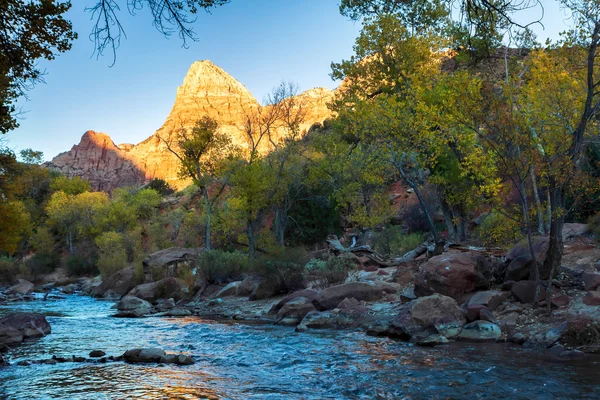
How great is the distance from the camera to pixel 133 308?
18984 millimetres

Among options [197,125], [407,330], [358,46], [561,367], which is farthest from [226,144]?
[561,367]

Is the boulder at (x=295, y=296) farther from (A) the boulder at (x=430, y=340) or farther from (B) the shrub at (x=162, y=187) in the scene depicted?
(B) the shrub at (x=162, y=187)

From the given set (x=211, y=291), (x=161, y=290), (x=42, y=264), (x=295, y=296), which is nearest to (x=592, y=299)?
(x=295, y=296)

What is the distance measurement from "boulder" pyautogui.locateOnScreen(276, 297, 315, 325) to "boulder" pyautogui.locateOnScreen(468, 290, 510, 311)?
16.4ft

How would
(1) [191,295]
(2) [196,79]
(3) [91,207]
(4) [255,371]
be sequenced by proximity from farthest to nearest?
(2) [196,79] → (3) [91,207] → (1) [191,295] → (4) [255,371]

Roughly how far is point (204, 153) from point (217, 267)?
1010cm

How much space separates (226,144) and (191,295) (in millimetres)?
12058

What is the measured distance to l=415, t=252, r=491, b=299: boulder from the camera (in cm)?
1181

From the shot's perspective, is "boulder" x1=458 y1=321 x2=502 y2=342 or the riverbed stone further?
"boulder" x1=458 y1=321 x2=502 y2=342

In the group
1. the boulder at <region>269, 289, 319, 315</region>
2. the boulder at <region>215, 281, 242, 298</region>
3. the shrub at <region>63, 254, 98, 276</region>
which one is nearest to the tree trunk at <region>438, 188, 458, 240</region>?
the boulder at <region>269, 289, 319, 315</region>

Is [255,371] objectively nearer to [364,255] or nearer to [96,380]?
[96,380]

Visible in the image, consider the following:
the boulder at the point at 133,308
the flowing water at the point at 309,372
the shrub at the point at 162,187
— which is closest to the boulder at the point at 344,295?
the flowing water at the point at 309,372

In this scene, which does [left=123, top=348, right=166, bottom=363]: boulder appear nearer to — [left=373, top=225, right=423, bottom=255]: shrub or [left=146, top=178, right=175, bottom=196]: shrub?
[left=373, top=225, right=423, bottom=255]: shrub

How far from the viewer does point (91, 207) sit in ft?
189
